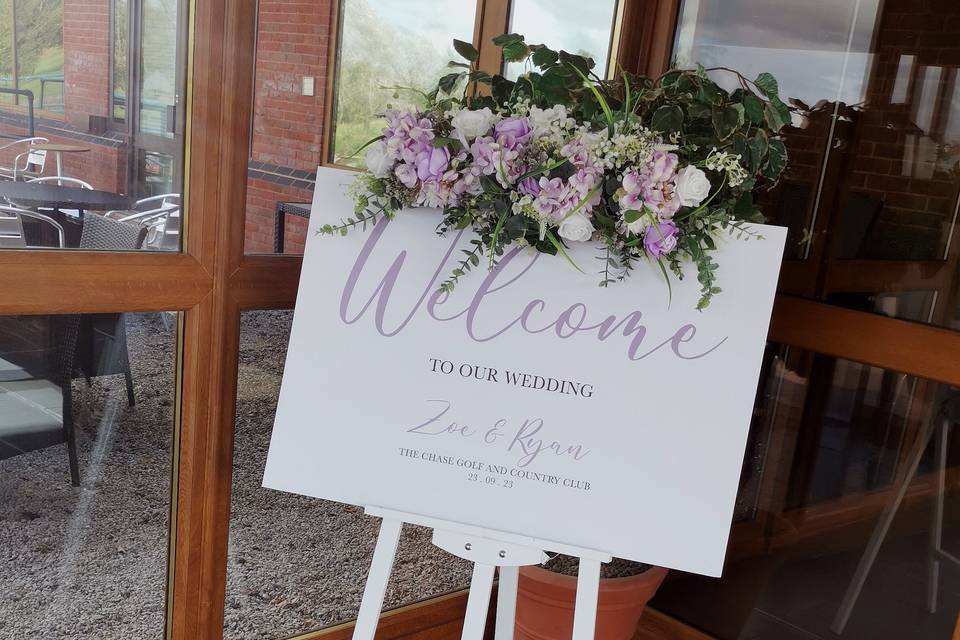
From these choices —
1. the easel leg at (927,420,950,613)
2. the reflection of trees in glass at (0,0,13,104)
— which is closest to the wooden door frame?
the easel leg at (927,420,950,613)

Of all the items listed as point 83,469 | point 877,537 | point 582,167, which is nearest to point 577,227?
point 582,167

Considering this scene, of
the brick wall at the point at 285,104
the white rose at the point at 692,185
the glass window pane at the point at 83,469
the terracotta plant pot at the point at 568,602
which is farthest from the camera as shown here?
the terracotta plant pot at the point at 568,602

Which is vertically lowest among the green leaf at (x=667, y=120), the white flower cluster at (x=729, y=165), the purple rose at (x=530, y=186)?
the purple rose at (x=530, y=186)

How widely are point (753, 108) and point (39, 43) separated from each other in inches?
49.6

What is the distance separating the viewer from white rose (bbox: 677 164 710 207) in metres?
1.35

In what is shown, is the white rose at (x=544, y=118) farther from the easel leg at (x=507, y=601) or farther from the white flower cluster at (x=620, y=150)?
the easel leg at (x=507, y=601)

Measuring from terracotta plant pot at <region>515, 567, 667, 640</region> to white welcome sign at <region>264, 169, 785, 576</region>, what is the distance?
780 millimetres

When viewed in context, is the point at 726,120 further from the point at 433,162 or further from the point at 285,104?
the point at 285,104

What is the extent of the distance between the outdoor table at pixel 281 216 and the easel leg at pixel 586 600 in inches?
37.3

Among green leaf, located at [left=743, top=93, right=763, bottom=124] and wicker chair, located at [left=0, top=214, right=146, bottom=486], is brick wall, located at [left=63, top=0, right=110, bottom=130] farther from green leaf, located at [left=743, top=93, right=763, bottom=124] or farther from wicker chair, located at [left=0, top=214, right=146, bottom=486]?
green leaf, located at [left=743, top=93, right=763, bottom=124]

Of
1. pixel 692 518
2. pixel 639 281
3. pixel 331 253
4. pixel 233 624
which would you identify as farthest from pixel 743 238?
pixel 233 624

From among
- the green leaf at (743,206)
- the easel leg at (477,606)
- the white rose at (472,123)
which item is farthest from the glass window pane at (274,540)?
the green leaf at (743,206)

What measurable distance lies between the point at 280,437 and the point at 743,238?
0.88 meters

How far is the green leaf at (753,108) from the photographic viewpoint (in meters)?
1.51
